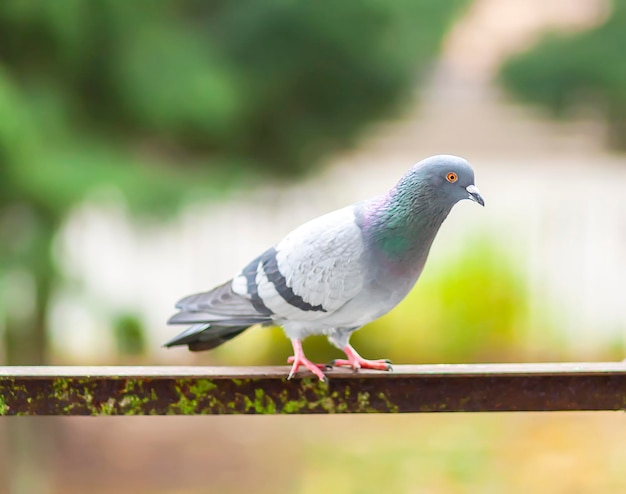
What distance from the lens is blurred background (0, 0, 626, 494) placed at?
335cm

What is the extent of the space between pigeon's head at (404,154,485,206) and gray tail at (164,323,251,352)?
19.6 inches

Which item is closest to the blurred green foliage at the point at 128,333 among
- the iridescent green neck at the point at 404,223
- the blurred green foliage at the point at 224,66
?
the blurred green foliage at the point at 224,66

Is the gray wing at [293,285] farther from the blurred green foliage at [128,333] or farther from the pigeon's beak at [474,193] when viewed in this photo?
the blurred green foliage at [128,333]

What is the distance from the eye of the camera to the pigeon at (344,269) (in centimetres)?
146

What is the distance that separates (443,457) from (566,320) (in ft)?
6.04

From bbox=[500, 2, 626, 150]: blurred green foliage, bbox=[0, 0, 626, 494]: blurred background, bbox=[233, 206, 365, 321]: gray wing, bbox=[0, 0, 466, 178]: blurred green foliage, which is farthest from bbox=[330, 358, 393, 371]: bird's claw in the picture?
bbox=[500, 2, 626, 150]: blurred green foliage

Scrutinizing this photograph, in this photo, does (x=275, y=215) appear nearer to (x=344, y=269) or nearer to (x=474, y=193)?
(x=344, y=269)

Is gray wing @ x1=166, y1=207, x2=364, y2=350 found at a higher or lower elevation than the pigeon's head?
lower

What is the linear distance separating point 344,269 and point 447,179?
0.27 metres

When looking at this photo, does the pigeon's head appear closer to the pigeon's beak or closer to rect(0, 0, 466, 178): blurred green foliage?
the pigeon's beak

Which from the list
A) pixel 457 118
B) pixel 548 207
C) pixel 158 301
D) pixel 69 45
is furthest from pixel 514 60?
pixel 457 118

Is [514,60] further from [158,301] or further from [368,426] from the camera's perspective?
[158,301]

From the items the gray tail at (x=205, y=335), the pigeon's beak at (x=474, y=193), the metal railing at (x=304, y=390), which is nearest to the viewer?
the pigeon's beak at (x=474, y=193)

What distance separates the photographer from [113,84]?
3.44 m
